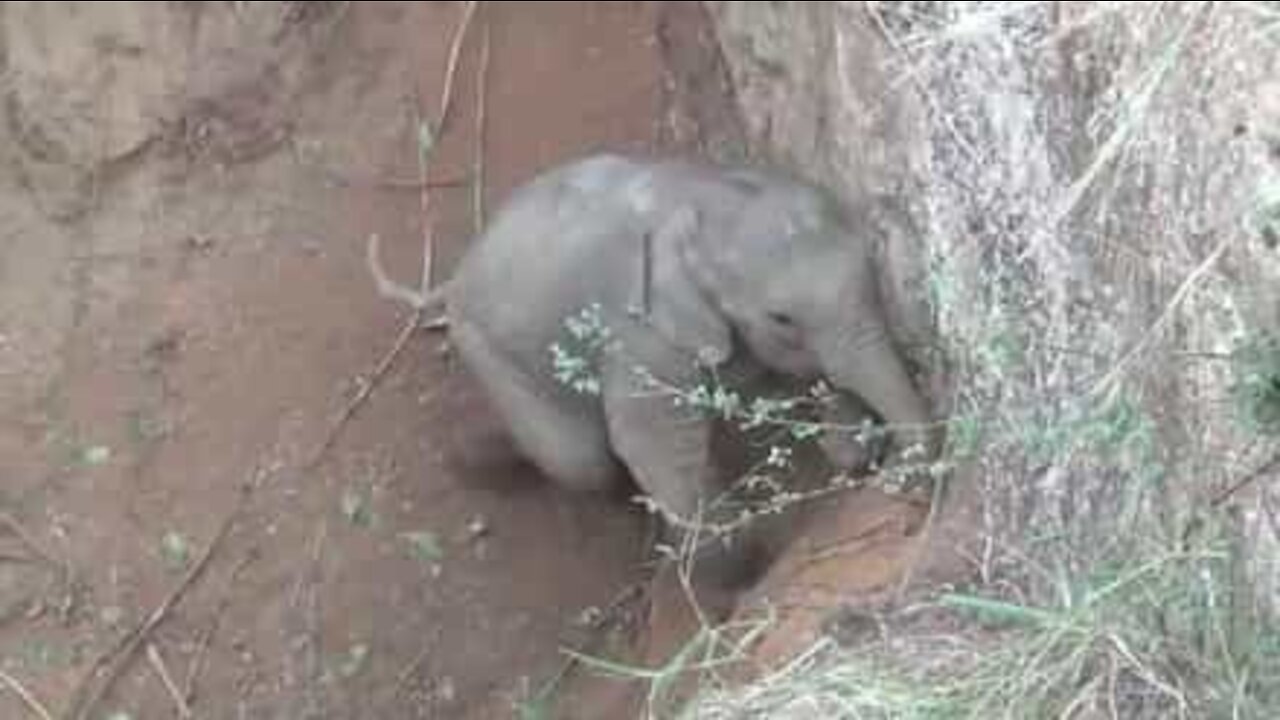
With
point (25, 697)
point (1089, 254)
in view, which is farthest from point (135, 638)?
point (1089, 254)

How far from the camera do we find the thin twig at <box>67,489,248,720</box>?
20.6ft

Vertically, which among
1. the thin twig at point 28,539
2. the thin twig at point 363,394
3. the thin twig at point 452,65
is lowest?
the thin twig at point 28,539

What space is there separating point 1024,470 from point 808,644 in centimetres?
48

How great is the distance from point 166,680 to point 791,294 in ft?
5.34

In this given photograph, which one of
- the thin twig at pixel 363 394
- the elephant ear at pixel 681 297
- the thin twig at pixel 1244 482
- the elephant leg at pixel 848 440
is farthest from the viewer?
the thin twig at pixel 363 394

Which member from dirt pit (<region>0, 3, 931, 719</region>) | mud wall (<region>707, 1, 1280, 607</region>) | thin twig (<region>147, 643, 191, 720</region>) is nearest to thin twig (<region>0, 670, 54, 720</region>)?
dirt pit (<region>0, 3, 931, 719</region>)

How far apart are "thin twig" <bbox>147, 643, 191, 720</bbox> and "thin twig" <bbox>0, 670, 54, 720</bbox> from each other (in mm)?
251

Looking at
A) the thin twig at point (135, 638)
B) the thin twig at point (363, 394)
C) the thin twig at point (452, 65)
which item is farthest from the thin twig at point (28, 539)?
the thin twig at point (452, 65)

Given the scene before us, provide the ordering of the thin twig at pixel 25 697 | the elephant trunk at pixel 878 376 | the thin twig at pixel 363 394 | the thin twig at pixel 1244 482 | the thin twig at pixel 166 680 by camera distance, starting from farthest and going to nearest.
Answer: the thin twig at pixel 363 394 < the thin twig at pixel 166 680 < the thin twig at pixel 25 697 < the elephant trunk at pixel 878 376 < the thin twig at pixel 1244 482

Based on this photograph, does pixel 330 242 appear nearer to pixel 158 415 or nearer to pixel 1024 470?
pixel 158 415

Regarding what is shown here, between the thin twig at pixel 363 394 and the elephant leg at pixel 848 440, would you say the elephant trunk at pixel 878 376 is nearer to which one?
the elephant leg at pixel 848 440

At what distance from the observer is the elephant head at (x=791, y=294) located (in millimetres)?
5629

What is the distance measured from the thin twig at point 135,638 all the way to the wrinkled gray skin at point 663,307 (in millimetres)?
684

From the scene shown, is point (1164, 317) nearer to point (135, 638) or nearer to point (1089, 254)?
point (1089, 254)
